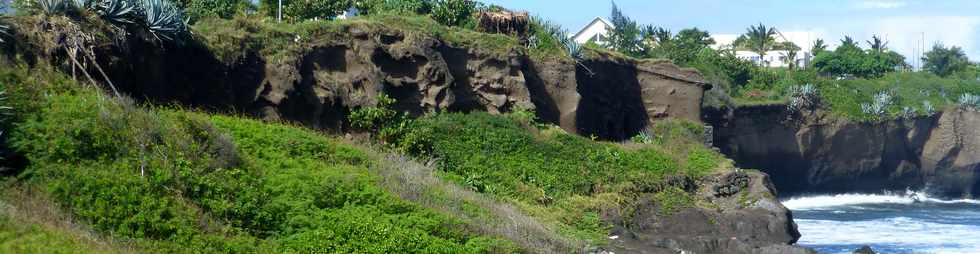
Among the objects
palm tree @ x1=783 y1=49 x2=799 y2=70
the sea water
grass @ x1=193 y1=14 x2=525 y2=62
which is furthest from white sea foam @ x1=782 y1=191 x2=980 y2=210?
grass @ x1=193 y1=14 x2=525 y2=62

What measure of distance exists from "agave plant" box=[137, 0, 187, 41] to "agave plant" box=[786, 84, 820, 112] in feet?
87.4

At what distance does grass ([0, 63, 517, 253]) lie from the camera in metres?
13.8

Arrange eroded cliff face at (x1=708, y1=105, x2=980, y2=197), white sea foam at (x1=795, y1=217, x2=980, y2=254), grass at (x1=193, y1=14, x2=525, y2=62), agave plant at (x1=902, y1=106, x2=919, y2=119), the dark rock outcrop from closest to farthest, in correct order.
Result: the dark rock outcrop
grass at (x1=193, y1=14, x2=525, y2=62)
white sea foam at (x1=795, y1=217, x2=980, y2=254)
eroded cliff face at (x1=708, y1=105, x2=980, y2=197)
agave plant at (x1=902, y1=106, x2=919, y2=119)

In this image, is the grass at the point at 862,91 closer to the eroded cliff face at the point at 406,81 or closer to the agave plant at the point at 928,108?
the agave plant at the point at 928,108

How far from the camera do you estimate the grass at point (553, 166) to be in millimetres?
21672

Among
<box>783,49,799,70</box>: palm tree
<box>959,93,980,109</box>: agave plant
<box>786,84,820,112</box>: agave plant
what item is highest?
<box>783,49,799,70</box>: palm tree

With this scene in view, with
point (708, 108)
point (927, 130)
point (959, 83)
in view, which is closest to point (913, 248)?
point (708, 108)

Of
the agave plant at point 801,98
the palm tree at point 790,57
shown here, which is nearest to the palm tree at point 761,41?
the palm tree at point 790,57

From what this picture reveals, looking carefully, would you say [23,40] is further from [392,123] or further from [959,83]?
[959,83]

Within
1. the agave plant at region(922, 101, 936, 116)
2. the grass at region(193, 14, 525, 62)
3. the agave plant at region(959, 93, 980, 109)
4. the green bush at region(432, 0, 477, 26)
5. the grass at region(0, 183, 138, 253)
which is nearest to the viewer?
the grass at region(0, 183, 138, 253)

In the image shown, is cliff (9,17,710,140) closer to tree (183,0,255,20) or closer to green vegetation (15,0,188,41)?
green vegetation (15,0,188,41)

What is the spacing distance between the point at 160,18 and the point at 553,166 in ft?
26.7

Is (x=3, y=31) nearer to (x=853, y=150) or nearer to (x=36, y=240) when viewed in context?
(x=36, y=240)

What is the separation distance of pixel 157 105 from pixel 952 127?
35.2m
